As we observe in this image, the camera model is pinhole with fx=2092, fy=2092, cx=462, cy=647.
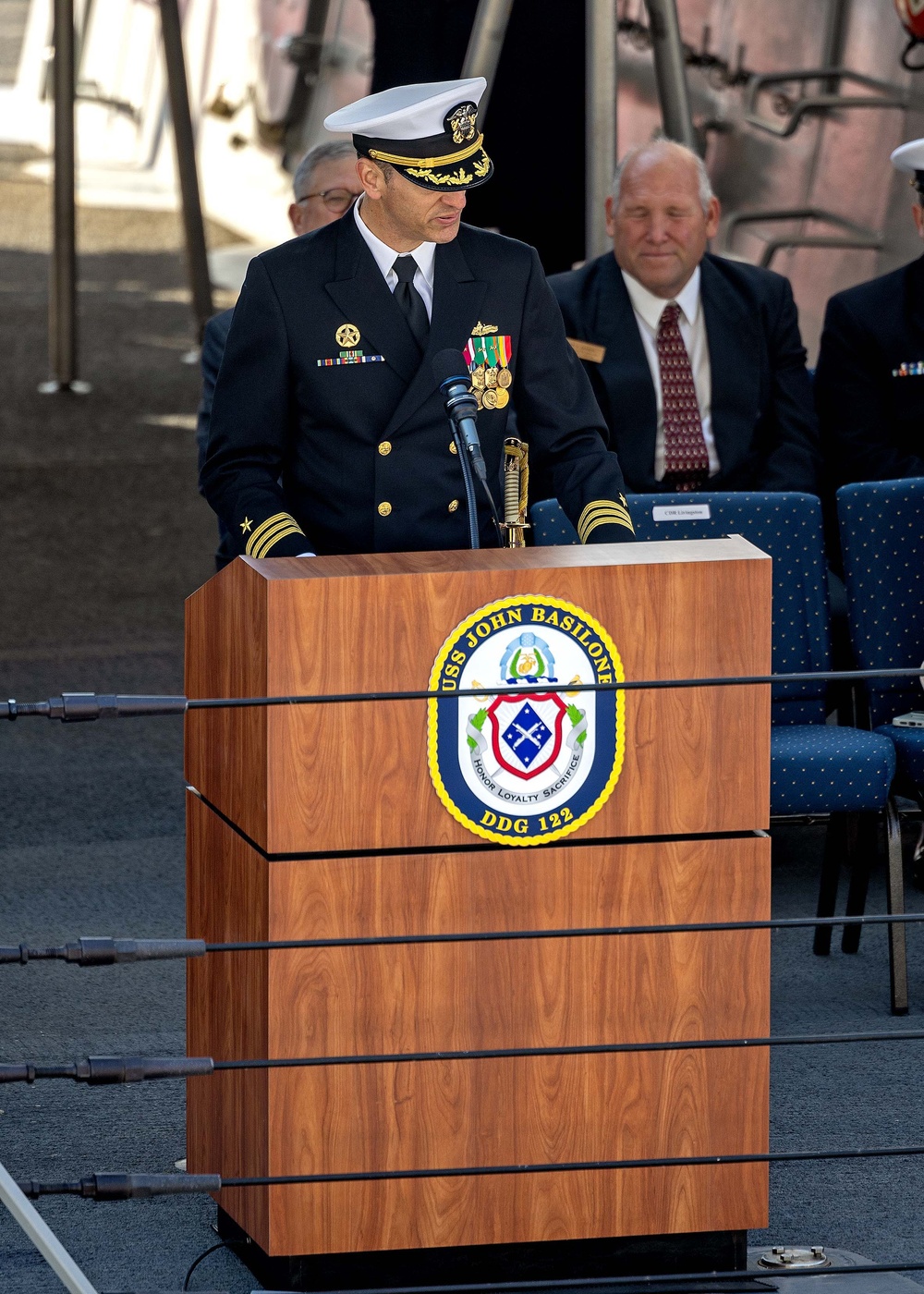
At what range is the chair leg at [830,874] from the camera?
155 inches

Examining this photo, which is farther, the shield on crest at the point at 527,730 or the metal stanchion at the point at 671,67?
the metal stanchion at the point at 671,67

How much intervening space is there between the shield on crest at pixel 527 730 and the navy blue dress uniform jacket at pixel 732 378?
224 centimetres

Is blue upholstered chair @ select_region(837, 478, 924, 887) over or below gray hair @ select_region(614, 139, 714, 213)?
below

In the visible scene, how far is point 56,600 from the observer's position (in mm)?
6562

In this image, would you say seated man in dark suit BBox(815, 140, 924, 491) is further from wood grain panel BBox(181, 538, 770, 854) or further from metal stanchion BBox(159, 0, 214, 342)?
metal stanchion BBox(159, 0, 214, 342)

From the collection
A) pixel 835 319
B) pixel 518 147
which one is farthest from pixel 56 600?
pixel 835 319

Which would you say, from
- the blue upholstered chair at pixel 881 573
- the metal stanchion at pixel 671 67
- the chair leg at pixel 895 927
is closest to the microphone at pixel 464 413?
the chair leg at pixel 895 927

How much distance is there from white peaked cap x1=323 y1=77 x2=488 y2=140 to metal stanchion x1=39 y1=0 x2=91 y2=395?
550 cm

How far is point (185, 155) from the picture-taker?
8.71 meters

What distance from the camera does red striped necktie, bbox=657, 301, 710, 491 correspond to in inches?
180

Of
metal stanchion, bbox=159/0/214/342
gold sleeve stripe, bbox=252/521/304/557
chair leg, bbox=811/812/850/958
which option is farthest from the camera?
metal stanchion, bbox=159/0/214/342

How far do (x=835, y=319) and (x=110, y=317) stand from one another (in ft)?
20.7

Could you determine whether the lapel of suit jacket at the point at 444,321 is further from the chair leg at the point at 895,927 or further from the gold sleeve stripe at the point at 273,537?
the chair leg at the point at 895,927

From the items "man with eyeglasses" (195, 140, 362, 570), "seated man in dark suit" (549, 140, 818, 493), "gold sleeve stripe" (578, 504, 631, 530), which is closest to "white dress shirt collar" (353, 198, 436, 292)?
"gold sleeve stripe" (578, 504, 631, 530)
